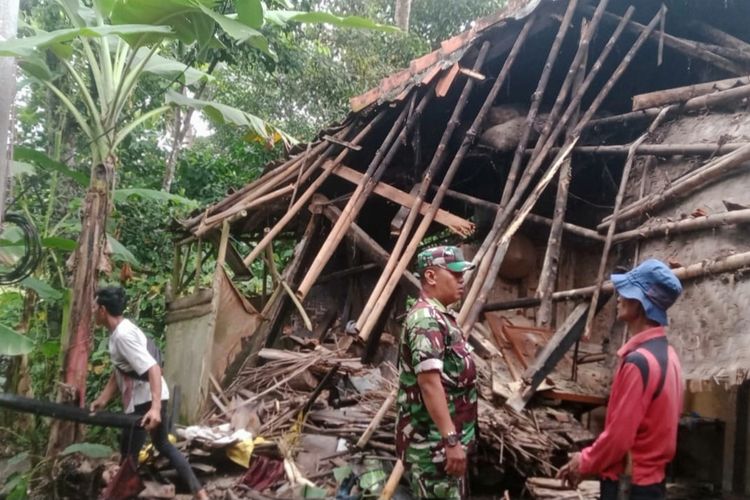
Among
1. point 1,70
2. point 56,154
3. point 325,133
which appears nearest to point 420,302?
point 1,70

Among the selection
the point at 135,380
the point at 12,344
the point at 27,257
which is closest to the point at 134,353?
the point at 135,380

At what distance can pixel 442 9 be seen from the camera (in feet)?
46.4

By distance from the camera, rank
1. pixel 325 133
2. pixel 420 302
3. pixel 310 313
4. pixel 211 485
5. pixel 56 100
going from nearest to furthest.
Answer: pixel 420 302
pixel 211 485
pixel 325 133
pixel 56 100
pixel 310 313

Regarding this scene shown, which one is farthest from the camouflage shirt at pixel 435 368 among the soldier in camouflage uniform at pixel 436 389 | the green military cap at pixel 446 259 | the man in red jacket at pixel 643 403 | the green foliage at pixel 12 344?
the green foliage at pixel 12 344

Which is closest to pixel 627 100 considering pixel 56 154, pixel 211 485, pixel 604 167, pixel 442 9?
pixel 604 167

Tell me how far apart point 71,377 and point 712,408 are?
5320 mm

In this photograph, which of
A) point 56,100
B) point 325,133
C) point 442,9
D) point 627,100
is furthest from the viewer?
point 442,9

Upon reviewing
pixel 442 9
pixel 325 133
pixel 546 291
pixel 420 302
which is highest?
pixel 442 9

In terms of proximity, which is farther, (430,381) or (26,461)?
(26,461)

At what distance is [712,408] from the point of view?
18.8 feet

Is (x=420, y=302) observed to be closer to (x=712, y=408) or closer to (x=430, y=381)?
(x=430, y=381)

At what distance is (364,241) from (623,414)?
4.47 metres

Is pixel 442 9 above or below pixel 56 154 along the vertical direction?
above

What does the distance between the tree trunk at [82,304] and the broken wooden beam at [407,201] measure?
267 centimetres
